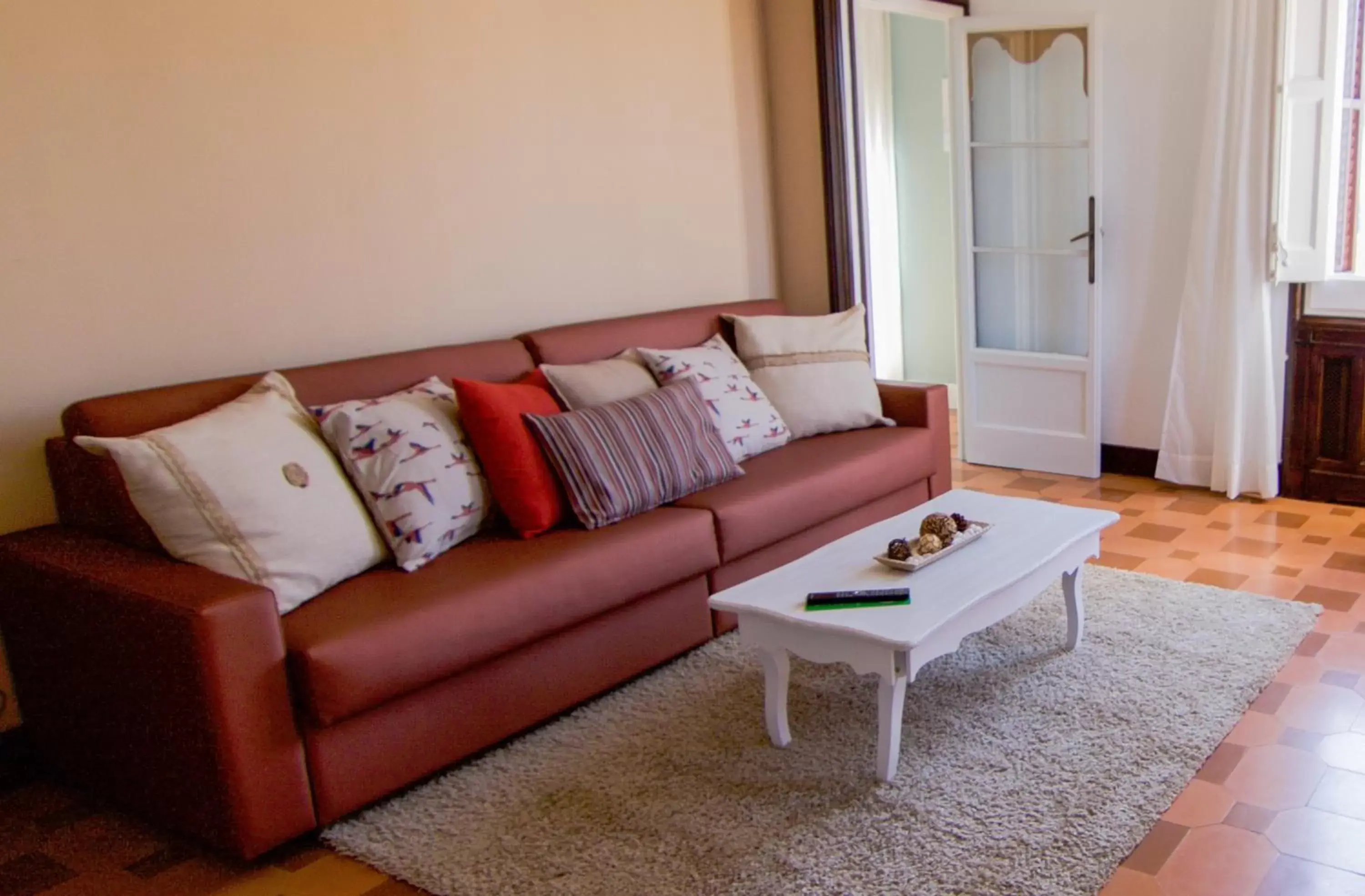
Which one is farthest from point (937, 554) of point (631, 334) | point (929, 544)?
point (631, 334)

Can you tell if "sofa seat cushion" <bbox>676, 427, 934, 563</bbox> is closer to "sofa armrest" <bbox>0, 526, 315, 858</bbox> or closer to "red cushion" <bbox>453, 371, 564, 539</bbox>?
"red cushion" <bbox>453, 371, 564, 539</bbox>

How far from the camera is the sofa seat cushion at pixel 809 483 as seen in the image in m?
3.15

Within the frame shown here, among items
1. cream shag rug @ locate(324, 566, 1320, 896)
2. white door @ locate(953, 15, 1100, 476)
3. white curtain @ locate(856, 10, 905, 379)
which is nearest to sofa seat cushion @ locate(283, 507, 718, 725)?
cream shag rug @ locate(324, 566, 1320, 896)

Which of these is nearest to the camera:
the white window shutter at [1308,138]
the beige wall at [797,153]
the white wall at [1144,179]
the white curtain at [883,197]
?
the white window shutter at [1308,138]

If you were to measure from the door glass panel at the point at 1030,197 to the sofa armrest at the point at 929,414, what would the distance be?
992 mm

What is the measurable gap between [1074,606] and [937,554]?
53 cm

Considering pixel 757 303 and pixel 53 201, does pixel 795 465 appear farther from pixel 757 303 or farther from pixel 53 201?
pixel 53 201

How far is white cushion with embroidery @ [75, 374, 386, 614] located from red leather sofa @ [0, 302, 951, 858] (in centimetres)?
6

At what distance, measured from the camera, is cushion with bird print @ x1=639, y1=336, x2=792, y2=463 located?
3.53m

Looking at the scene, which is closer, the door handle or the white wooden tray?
the white wooden tray

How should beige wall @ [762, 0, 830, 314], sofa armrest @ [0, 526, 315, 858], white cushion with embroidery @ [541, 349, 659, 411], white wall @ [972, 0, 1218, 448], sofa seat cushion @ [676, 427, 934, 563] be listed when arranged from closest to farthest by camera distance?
sofa armrest @ [0, 526, 315, 858] → sofa seat cushion @ [676, 427, 934, 563] → white cushion with embroidery @ [541, 349, 659, 411] → white wall @ [972, 0, 1218, 448] → beige wall @ [762, 0, 830, 314]

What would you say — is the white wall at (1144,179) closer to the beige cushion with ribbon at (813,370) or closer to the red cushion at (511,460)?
the beige cushion with ribbon at (813,370)

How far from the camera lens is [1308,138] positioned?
12.4 feet

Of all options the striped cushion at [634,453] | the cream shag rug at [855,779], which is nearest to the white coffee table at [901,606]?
the cream shag rug at [855,779]
